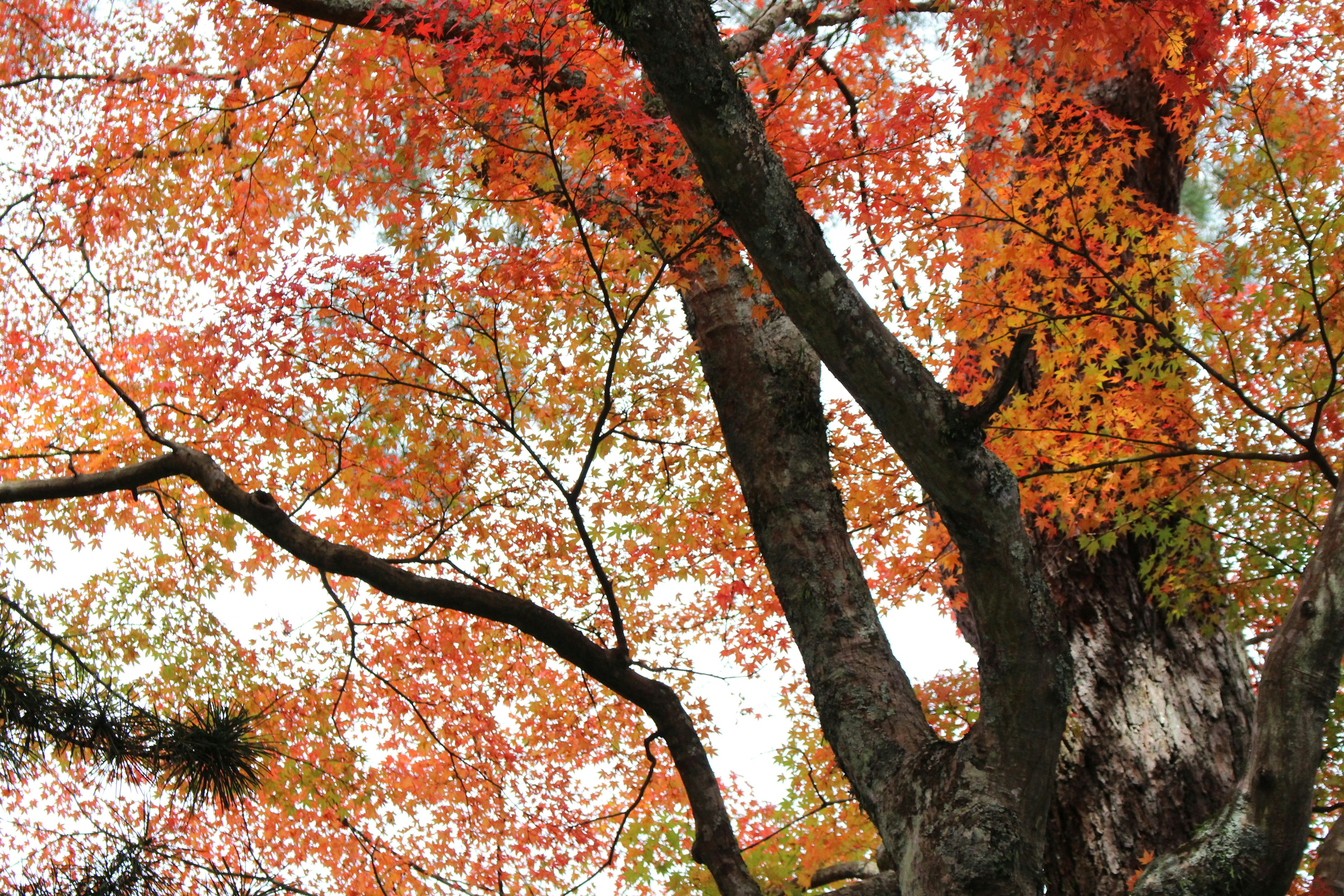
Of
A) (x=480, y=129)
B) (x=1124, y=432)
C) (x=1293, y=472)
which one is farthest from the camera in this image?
(x=1293, y=472)

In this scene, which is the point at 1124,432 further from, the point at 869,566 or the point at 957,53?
the point at 869,566

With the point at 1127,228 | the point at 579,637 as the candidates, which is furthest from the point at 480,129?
the point at 1127,228

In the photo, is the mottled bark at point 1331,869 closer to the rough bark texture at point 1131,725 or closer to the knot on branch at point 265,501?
the rough bark texture at point 1131,725

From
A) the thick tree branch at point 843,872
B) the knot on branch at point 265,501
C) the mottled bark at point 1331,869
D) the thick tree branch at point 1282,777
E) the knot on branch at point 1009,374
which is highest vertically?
the knot on branch at point 265,501

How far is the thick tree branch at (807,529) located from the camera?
130 inches

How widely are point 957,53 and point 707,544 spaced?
3930mm

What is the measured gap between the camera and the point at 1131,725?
4.30 metres

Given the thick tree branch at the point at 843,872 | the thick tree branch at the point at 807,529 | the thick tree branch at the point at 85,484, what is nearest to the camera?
the thick tree branch at the point at 807,529

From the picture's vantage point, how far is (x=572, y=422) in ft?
24.0

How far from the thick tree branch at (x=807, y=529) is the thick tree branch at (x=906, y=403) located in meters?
0.47

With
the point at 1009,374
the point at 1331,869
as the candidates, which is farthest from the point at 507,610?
the point at 1331,869

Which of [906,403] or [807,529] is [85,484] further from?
[906,403]

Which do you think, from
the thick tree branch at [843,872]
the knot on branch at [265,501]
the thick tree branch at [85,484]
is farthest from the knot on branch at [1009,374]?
the thick tree branch at [85,484]

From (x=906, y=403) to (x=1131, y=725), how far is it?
2.64 m
